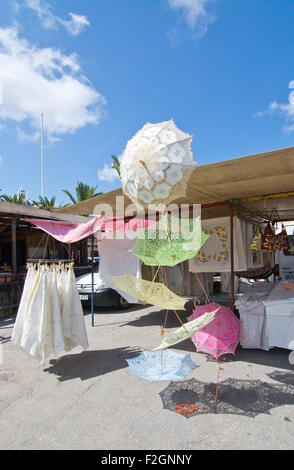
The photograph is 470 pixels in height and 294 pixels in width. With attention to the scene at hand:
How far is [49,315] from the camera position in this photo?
3.83 meters

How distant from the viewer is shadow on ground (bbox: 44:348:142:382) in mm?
3840

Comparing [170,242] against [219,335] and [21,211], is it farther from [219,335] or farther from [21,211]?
[21,211]

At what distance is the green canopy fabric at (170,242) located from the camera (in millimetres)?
2523

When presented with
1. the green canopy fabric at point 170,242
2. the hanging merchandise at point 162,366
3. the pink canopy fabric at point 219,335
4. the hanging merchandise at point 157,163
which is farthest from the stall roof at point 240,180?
the hanging merchandise at point 162,366

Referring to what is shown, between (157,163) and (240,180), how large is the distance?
1.52 meters

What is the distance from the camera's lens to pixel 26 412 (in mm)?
2896

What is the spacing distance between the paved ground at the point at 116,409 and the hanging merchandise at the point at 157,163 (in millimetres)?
2059

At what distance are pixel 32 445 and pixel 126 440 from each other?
0.77m

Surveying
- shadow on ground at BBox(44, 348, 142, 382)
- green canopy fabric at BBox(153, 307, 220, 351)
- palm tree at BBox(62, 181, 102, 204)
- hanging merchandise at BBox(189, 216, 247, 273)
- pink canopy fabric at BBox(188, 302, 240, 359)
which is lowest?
shadow on ground at BBox(44, 348, 142, 382)

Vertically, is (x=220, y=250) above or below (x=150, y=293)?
above

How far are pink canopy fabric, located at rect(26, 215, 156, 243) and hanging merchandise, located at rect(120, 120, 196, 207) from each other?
7.49ft

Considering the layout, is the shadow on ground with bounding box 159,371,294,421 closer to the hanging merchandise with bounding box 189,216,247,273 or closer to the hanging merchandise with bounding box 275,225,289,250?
the hanging merchandise with bounding box 189,216,247,273

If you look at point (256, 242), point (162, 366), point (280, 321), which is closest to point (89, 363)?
point (162, 366)

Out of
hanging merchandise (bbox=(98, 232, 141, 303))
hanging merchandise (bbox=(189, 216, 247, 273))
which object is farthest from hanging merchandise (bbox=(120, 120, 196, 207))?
hanging merchandise (bbox=(98, 232, 141, 303))
